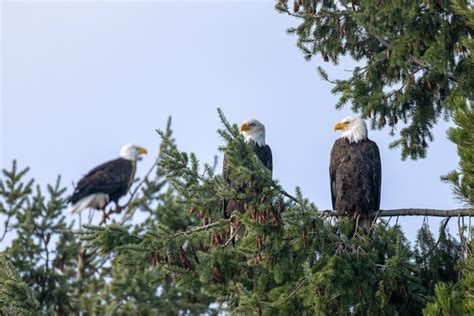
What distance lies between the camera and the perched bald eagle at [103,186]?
53.2ft

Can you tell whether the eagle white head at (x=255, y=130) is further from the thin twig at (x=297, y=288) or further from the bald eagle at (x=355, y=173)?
the thin twig at (x=297, y=288)

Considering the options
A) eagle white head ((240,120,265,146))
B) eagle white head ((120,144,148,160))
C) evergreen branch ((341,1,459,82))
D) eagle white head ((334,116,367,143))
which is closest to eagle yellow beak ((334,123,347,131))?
eagle white head ((334,116,367,143))

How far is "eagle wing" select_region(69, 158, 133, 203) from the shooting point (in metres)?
16.3

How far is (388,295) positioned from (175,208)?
8.19 meters

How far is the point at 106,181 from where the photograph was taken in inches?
655

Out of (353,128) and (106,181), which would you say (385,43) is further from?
(106,181)

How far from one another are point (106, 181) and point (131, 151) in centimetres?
183

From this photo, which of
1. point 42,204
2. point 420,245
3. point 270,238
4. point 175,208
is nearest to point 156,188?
point 175,208

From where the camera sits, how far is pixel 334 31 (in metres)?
8.72

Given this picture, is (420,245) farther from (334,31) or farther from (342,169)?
(334,31)

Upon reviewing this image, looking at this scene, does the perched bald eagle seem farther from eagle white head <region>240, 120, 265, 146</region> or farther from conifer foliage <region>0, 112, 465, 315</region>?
conifer foliage <region>0, 112, 465, 315</region>

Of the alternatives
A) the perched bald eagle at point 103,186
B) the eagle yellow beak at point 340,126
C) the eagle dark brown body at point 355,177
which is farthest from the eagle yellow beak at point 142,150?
the eagle dark brown body at point 355,177

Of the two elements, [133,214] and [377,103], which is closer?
[377,103]

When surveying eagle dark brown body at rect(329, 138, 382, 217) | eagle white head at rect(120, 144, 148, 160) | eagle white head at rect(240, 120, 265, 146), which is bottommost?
eagle dark brown body at rect(329, 138, 382, 217)
